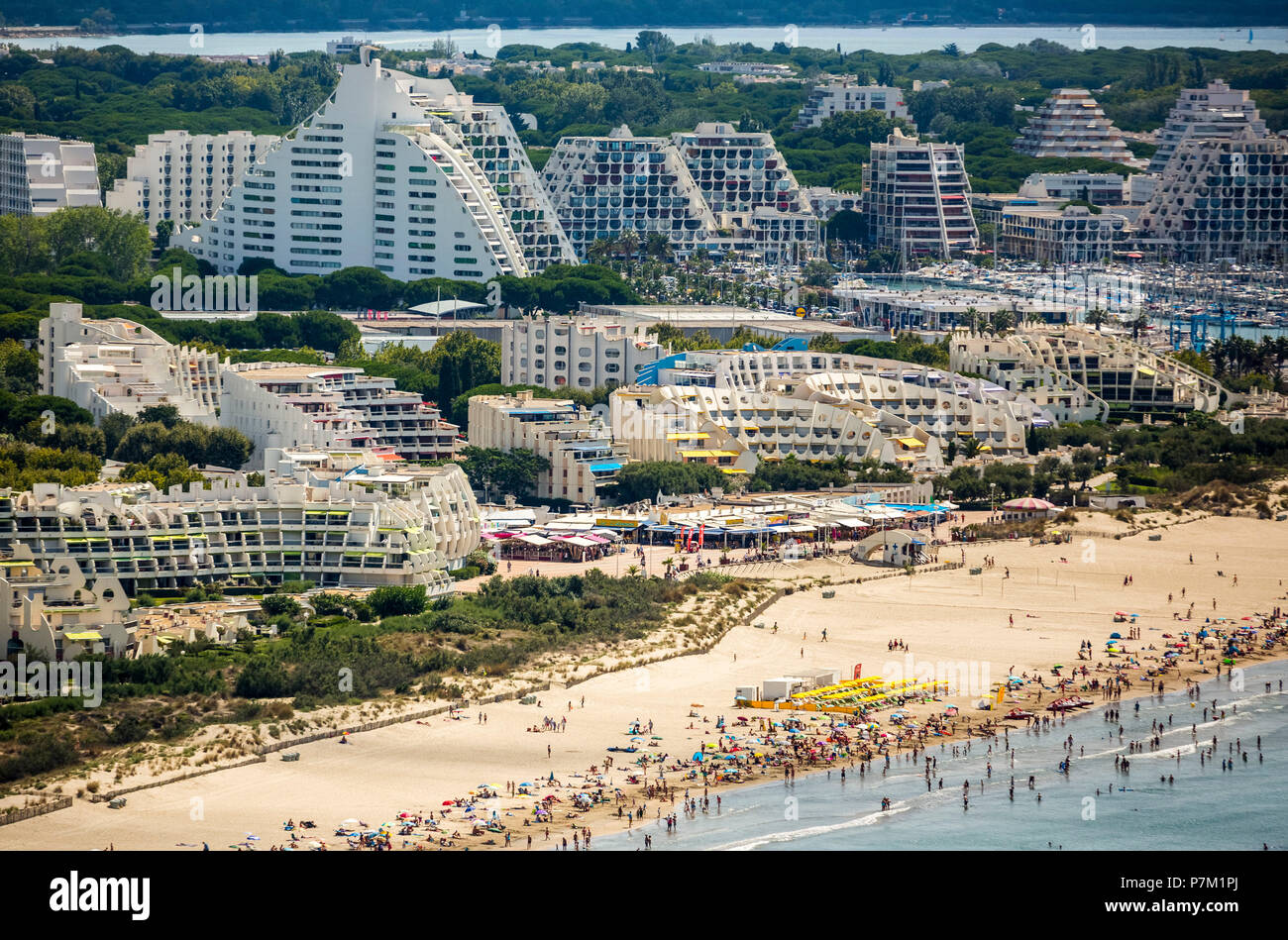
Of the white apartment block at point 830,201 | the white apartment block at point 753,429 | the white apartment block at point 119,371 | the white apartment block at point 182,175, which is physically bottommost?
the white apartment block at point 753,429

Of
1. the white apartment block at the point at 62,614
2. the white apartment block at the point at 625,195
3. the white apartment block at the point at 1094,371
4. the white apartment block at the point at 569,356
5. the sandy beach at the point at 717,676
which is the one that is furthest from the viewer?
the white apartment block at the point at 625,195

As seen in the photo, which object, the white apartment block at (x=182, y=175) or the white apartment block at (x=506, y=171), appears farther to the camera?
the white apartment block at (x=182, y=175)

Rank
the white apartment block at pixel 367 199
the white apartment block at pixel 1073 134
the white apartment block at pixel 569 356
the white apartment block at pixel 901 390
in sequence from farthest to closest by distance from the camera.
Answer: the white apartment block at pixel 1073 134 < the white apartment block at pixel 367 199 < the white apartment block at pixel 569 356 < the white apartment block at pixel 901 390

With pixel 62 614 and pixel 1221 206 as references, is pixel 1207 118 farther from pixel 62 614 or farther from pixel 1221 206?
pixel 62 614

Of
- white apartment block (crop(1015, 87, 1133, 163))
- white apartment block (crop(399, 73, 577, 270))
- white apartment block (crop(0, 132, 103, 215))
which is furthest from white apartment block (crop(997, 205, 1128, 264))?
white apartment block (crop(0, 132, 103, 215))

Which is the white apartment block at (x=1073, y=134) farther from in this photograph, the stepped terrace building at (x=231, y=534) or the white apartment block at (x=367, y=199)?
the stepped terrace building at (x=231, y=534)

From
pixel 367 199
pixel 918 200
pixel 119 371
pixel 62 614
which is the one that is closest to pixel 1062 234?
pixel 918 200

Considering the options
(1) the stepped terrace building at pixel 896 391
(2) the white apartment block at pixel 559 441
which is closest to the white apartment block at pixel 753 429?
(1) the stepped terrace building at pixel 896 391
